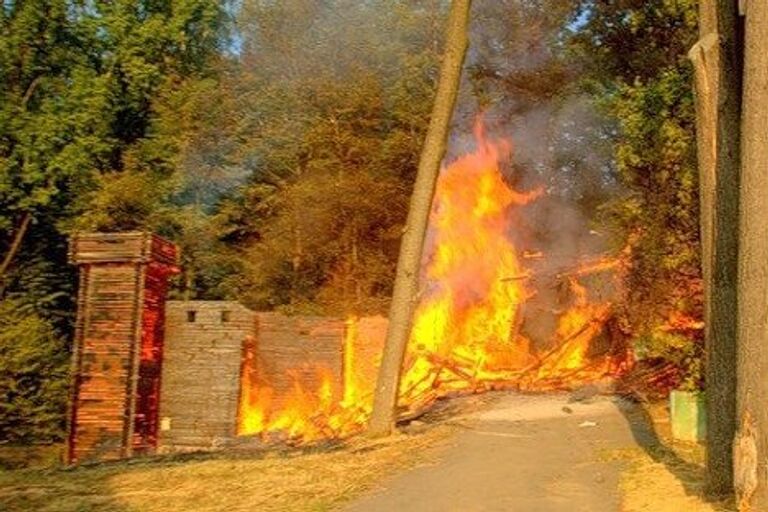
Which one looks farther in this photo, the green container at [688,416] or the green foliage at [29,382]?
the green foliage at [29,382]

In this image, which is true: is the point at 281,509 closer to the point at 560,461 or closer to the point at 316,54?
the point at 560,461

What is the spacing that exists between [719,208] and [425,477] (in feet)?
14.3

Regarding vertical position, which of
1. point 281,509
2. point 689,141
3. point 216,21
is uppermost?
point 216,21

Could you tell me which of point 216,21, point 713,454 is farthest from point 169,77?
point 713,454

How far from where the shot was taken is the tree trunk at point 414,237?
12531mm

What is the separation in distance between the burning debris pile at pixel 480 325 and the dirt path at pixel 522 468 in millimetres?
3116

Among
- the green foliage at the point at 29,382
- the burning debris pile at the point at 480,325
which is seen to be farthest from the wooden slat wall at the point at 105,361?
the green foliage at the point at 29,382

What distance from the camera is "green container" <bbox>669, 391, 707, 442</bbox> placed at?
38.6 feet

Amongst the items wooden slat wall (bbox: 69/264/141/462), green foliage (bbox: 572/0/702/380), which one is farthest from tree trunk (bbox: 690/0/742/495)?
wooden slat wall (bbox: 69/264/141/462)

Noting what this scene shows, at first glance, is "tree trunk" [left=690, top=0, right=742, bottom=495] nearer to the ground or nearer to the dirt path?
the ground

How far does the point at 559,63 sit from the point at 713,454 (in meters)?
19.2

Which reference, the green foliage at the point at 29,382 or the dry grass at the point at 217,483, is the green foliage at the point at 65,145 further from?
the dry grass at the point at 217,483

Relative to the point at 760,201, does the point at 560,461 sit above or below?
below

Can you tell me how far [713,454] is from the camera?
7.86 m
